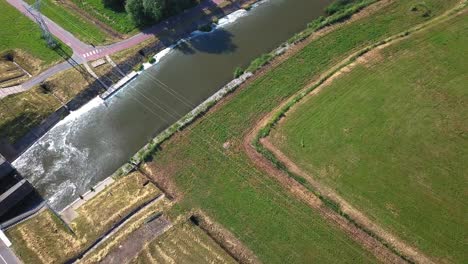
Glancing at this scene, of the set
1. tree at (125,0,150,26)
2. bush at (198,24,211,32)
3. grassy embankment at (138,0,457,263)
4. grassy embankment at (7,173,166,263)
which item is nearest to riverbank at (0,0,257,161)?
bush at (198,24,211,32)

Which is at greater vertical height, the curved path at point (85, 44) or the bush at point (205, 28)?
the curved path at point (85, 44)

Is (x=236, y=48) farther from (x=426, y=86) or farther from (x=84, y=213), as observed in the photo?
(x=84, y=213)

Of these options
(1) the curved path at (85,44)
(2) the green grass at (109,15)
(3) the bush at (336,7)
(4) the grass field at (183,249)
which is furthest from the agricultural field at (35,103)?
(3) the bush at (336,7)

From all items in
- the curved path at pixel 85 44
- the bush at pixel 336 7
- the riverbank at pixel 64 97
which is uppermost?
the curved path at pixel 85 44

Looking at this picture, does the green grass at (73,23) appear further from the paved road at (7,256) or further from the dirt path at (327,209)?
the paved road at (7,256)

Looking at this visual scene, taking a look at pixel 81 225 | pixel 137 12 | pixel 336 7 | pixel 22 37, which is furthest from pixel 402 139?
pixel 22 37

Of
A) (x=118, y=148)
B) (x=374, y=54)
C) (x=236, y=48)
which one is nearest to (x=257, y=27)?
(x=236, y=48)
